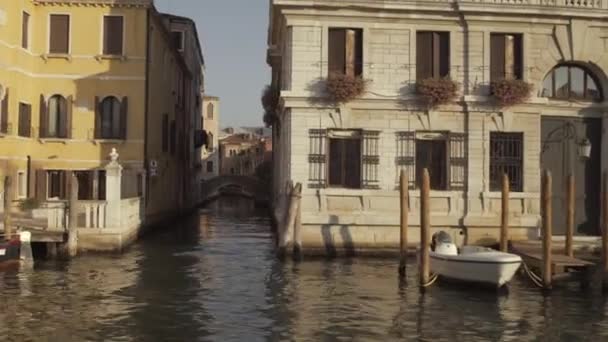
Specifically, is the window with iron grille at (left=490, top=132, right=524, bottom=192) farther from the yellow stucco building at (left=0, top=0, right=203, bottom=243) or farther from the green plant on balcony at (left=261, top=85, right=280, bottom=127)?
the green plant on balcony at (left=261, top=85, right=280, bottom=127)

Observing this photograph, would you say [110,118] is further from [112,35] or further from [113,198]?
[113,198]

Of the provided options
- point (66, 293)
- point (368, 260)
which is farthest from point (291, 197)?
point (66, 293)

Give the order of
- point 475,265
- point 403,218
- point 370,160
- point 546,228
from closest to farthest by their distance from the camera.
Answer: point 546,228, point 475,265, point 403,218, point 370,160

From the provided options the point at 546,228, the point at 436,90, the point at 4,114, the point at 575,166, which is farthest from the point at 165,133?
the point at 546,228

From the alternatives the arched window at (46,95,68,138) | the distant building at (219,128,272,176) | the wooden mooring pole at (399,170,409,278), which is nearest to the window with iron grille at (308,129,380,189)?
the wooden mooring pole at (399,170,409,278)

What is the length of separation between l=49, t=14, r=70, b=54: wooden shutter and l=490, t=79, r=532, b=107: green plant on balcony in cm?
1370

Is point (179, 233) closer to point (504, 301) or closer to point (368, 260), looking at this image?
point (368, 260)

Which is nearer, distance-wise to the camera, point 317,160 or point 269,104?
point 317,160

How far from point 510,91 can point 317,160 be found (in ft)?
16.1

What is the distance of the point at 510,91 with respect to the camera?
738 inches

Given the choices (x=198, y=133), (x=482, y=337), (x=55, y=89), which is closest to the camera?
(x=482, y=337)

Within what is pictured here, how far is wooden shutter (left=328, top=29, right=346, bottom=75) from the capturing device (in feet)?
62.6

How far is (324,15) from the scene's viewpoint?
62.0 feet

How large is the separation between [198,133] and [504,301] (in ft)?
115
